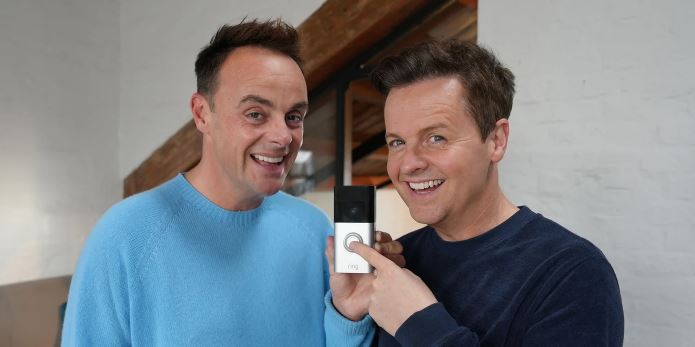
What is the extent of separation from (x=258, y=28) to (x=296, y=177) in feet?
6.60

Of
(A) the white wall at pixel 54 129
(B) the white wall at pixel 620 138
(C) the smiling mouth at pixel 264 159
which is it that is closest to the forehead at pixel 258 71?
(C) the smiling mouth at pixel 264 159

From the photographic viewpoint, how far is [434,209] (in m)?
0.95

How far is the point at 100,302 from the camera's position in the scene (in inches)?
39.1

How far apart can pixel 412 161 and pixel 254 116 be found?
1.29 feet

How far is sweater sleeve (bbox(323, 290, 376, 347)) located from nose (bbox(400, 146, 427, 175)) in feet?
0.97

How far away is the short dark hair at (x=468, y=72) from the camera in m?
0.93

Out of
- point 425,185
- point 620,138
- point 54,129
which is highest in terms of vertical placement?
point 54,129

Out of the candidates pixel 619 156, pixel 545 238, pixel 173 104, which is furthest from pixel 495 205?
pixel 173 104

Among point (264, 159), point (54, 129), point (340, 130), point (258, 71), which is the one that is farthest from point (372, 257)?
point (54, 129)

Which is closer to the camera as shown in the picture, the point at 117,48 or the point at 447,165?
the point at 447,165

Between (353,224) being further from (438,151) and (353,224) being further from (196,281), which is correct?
(196,281)

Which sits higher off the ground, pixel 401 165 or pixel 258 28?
pixel 258 28

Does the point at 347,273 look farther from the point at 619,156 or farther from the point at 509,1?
the point at 509,1

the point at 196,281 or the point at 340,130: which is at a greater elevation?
the point at 340,130
